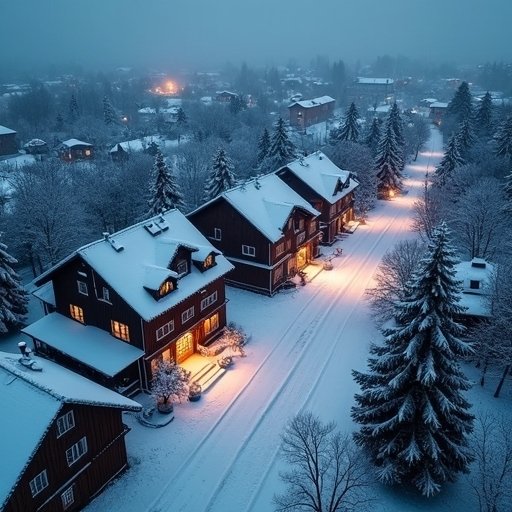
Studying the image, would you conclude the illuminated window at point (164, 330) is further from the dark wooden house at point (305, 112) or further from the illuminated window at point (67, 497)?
the dark wooden house at point (305, 112)

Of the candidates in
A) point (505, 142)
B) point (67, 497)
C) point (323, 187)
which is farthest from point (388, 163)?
point (67, 497)

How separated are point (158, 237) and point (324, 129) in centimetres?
11603

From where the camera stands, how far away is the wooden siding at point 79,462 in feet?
58.4

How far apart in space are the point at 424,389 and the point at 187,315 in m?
16.7

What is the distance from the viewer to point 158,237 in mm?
31922

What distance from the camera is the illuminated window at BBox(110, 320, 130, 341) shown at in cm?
2852

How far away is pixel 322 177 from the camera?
180 feet

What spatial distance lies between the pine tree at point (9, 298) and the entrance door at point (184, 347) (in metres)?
13.1

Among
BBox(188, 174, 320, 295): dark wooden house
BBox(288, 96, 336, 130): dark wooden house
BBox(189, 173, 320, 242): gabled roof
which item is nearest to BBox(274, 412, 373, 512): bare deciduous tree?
BBox(188, 174, 320, 295): dark wooden house

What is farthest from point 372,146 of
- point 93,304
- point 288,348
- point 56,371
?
point 56,371

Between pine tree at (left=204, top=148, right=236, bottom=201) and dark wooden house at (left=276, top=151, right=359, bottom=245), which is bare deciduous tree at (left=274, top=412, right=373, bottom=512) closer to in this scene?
dark wooden house at (left=276, top=151, right=359, bottom=245)

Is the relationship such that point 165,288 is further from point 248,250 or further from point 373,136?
point 373,136

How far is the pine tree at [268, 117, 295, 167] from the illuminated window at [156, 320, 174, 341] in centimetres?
4367

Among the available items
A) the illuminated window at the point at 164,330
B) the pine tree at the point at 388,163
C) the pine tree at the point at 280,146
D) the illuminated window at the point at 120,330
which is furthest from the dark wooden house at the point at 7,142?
the illuminated window at the point at 164,330
